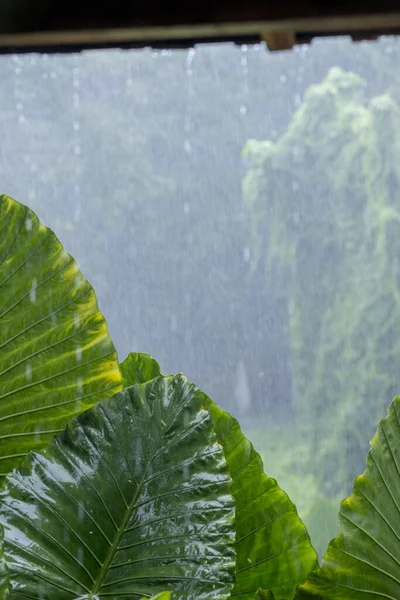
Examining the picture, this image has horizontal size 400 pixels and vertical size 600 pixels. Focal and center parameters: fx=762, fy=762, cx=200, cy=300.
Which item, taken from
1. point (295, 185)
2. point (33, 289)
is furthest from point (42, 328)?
point (295, 185)

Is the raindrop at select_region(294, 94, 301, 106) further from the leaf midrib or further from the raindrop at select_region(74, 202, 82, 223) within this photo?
the leaf midrib

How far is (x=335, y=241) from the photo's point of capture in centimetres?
843

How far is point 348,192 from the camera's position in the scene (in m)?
8.47

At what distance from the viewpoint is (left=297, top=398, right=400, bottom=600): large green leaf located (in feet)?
1.76

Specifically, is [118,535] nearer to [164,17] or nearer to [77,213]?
[164,17]

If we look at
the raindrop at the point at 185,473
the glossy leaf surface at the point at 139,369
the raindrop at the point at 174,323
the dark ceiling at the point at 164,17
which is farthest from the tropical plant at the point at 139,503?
the raindrop at the point at 174,323

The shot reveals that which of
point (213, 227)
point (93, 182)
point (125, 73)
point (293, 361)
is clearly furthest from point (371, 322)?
point (125, 73)

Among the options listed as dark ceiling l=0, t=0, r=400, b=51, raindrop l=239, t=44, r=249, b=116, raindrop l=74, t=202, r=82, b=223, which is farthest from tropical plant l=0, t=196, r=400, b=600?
raindrop l=239, t=44, r=249, b=116

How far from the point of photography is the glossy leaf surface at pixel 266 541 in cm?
61

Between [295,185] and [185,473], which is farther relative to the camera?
[295,185]

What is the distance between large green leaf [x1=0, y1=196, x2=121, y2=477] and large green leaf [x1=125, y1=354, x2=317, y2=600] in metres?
0.10

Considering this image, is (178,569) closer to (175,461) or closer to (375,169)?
(175,461)

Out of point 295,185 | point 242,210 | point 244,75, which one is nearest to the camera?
point 295,185

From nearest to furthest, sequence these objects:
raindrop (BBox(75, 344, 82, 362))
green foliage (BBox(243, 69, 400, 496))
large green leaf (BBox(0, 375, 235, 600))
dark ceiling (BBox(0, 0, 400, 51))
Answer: large green leaf (BBox(0, 375, 235, 600)), raindrop (BBox(75, 344, 82, 362)), dark ceiling (BBox(0, 0, 400, 51)), green foliage (BBox(243, 69, 400, 496))
